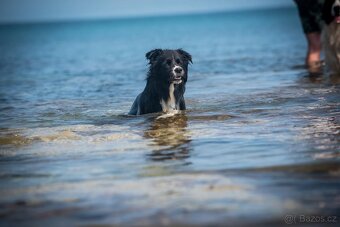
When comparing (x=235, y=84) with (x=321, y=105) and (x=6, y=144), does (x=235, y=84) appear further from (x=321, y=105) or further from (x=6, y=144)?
(x=6, y=144)

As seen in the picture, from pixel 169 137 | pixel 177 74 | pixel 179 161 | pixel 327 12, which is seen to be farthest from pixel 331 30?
pixel 179 161

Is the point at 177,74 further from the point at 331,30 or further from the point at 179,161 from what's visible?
the point at 331,30

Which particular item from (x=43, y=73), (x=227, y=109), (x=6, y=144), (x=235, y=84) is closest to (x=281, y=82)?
(x=235, y=84)

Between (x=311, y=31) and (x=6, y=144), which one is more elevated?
(x=311, y=31)

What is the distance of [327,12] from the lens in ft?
42.0

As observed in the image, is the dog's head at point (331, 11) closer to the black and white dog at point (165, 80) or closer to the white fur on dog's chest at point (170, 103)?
the black and white dog at point (165, 80)

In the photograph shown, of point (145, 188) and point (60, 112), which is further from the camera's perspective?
point (60, 112)

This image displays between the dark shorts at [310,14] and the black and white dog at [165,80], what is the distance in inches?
185

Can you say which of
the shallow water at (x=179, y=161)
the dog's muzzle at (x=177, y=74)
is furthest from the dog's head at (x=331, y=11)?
the dog's muzzle at (x=177, y=74)

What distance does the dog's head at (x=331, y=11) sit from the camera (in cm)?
1255

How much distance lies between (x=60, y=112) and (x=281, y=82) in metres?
5.29

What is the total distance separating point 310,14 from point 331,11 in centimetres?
148

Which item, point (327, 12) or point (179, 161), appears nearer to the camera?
point (179, 161)

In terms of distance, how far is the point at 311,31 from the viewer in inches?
579
